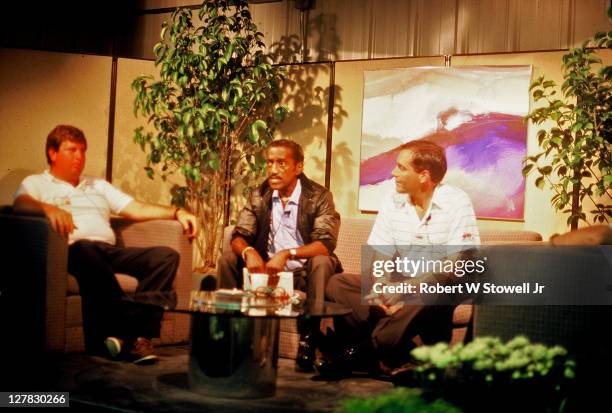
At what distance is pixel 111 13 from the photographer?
6.31 metres

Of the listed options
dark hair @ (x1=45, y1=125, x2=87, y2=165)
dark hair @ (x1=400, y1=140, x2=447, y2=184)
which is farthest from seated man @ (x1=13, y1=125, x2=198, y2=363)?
dark hair @ (x1=400, y1=140, x2=447, y2=184)

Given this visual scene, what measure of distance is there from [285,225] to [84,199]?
3.58ft

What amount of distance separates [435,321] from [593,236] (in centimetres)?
102

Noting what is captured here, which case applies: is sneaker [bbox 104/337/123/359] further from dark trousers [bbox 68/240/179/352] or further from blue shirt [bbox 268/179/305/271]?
blue shirt [bbox 268/179/305/271]

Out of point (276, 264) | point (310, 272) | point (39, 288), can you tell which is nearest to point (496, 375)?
point (310, 272)

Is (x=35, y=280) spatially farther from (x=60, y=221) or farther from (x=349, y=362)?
(x=349, y=362)

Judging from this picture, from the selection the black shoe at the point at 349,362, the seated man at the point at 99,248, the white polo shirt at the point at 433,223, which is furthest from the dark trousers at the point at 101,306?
the white polo shirt at the point at 433,223

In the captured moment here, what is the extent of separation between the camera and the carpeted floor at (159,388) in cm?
325

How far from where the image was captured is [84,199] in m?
4.47

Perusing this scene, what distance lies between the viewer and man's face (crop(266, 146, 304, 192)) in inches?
180

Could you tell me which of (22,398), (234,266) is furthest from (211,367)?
(234,266)

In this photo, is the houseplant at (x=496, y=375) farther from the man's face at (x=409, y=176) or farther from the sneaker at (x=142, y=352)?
the sneaker at (x=142, y=352)

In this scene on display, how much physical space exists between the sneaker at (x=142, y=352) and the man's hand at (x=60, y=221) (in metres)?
0.64

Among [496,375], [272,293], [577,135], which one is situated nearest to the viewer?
[496,375]
